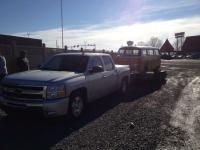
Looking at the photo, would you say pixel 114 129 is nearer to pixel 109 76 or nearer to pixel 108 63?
pixel 109 76

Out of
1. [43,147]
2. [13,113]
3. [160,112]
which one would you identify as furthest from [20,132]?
[160,112]

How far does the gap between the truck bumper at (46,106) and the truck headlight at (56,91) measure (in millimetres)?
99

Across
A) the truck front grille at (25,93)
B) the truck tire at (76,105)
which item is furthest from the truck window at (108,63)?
the truck front grille at (25,93)

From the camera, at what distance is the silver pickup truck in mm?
6684

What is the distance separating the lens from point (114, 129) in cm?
674

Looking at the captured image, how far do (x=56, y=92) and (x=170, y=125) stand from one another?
Answer: 9.73ft

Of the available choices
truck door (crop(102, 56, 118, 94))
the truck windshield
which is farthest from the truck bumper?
truck door (crop(102, 56, 118, 94))

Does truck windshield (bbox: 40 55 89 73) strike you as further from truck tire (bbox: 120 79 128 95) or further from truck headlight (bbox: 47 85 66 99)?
truck tire (bbox: 120 79 128 95)

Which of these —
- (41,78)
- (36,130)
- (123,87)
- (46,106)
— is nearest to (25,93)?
(41,78)

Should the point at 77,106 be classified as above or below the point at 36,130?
above

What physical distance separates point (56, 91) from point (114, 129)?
1.64m

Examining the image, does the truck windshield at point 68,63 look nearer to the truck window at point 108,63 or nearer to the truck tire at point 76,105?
the truck tire at point 76,105

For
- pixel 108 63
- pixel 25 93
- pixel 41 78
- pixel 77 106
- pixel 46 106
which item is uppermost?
pixel 108 63

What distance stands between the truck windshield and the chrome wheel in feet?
2.94
